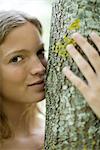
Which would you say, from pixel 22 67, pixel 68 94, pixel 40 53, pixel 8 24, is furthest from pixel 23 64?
pixel 68 94

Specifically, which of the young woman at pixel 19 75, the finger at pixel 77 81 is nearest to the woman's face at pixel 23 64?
the young woman at pixel 19 75

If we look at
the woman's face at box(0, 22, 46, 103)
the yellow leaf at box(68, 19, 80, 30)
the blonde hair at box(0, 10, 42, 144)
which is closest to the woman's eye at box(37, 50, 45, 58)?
the woman's face at box(0, 22, 46, 103)

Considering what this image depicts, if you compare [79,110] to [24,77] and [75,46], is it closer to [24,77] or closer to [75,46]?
[75,46]

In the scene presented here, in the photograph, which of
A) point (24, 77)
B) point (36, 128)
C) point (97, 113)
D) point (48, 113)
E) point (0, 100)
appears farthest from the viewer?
point (36, 128)

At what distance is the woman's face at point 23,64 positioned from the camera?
6.81 feet

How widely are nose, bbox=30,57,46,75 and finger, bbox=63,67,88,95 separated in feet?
1.17

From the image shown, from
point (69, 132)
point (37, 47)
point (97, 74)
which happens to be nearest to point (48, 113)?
point (69, 132)

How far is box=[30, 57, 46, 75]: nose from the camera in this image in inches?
80.7

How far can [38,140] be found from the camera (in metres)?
2.46

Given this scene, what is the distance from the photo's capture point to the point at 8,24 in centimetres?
220

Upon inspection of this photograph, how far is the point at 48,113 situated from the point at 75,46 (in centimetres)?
28

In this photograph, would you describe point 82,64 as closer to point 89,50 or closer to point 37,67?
point 89,50

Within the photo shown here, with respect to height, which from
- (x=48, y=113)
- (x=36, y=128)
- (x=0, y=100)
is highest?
(x=48, y=113)

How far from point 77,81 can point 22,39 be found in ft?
1.75
